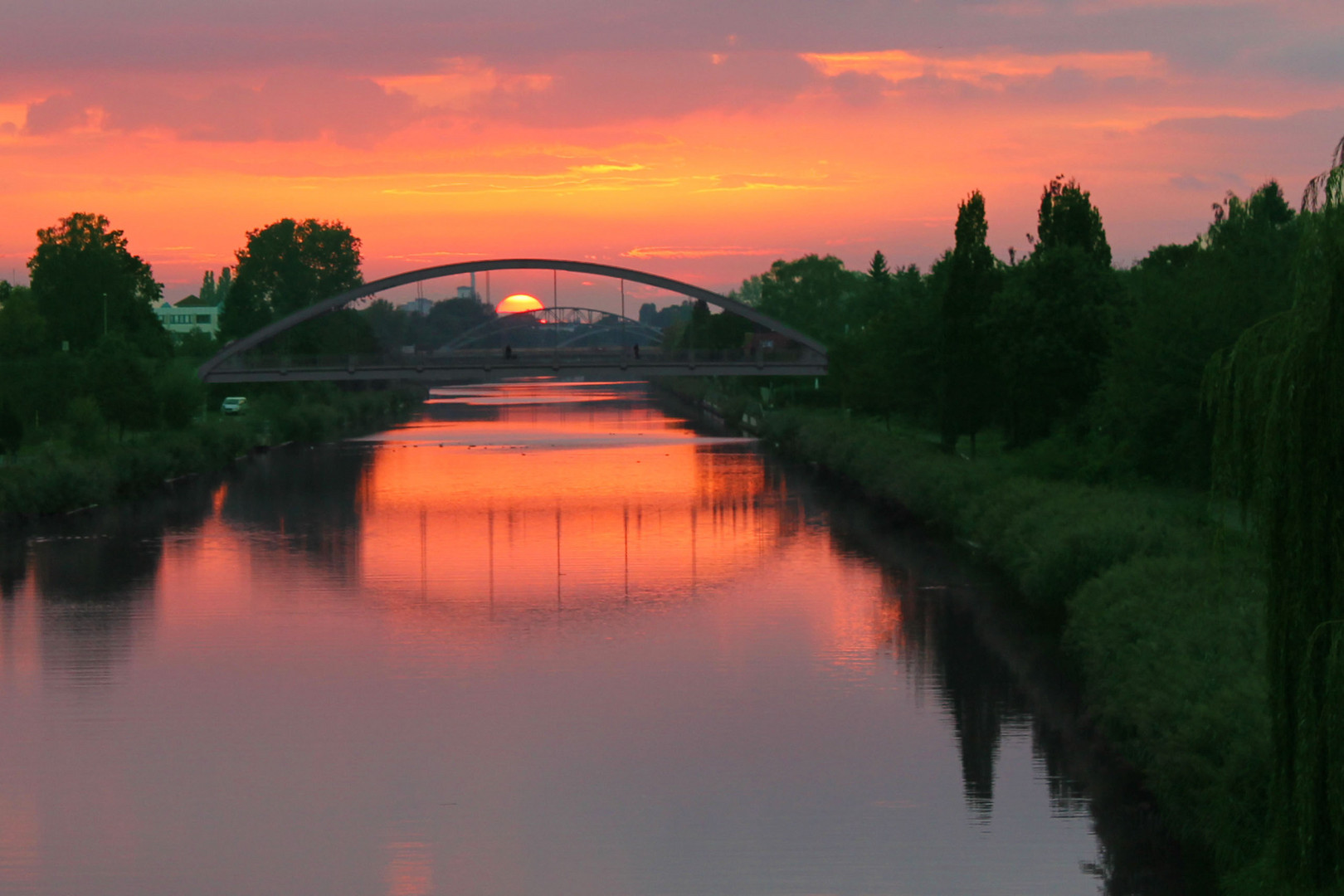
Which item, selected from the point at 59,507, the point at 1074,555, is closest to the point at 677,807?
the point at 1074,555

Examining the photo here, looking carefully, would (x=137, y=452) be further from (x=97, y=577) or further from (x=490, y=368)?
(x=490, y=368)

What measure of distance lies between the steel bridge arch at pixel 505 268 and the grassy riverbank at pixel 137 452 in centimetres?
347

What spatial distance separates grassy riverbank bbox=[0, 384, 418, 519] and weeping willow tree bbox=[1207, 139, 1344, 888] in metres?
37.9

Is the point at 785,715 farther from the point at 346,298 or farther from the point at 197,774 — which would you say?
the point at 346,298

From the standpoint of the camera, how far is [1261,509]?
1117 cm

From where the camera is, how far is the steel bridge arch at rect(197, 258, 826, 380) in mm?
79750

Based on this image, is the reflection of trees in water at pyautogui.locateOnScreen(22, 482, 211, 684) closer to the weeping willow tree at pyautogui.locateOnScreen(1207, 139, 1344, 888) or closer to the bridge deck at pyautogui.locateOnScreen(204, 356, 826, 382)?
the weeping willow tree at pyautogui.locateOnScreen(1207, 139, 1344, 888)


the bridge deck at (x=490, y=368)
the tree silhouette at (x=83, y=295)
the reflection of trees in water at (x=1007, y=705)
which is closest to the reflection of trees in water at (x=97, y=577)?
the reflection of trees in water at (x=1007, y=705)

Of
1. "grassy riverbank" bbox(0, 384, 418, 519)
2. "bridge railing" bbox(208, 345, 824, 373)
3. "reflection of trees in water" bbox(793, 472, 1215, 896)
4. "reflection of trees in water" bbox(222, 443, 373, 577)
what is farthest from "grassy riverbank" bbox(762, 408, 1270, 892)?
"bridge railing" bbox(208, 345, 824, 373)

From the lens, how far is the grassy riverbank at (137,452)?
44.1 meters

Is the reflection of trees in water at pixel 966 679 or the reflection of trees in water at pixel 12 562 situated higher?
the reflection of trees in water at pixel 12 562

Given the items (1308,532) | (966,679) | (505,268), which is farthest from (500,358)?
(1308,532)

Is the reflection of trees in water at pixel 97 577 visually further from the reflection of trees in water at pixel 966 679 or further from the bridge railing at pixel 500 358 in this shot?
the bridge railing at pixel 500 358

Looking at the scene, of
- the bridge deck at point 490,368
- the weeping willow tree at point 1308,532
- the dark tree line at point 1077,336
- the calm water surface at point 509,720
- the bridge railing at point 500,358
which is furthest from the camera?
the bridge railing at point 500,358
